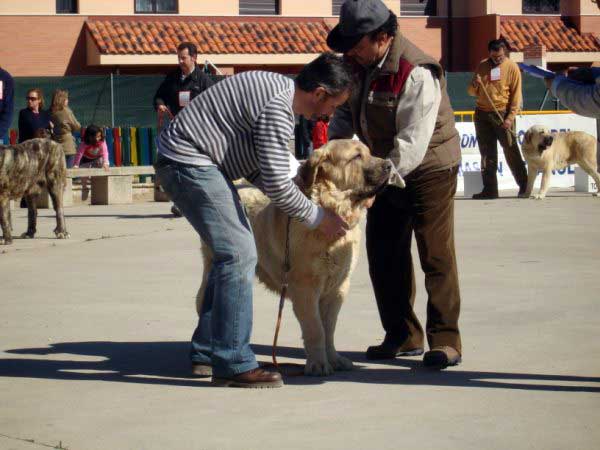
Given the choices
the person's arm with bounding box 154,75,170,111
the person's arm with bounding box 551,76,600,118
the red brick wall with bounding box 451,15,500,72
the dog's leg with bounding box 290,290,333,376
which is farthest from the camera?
the red brick wall with bounding box 451,15,500,72

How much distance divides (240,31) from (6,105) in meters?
19.4

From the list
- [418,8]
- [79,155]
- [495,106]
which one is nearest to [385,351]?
[495,106]

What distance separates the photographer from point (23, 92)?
22500mm

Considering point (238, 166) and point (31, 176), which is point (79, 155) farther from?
point (238, 166)

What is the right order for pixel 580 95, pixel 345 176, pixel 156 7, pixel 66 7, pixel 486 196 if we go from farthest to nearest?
pixel 156 7 < pixel 66 7 < pixel 486 196 < pixel 345 176 < pixel 580 95

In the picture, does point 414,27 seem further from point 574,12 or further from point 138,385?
point 138,385

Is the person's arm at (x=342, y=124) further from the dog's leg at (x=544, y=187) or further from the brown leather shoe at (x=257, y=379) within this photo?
the dog's leg at (x=544, y=187)

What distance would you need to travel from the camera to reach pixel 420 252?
6.54 metres

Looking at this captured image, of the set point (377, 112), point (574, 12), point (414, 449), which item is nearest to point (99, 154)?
point (377, 112)

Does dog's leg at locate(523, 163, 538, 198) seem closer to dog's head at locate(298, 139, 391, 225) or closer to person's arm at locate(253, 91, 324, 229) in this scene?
dog's head at locate(298, 139, 391, 225)

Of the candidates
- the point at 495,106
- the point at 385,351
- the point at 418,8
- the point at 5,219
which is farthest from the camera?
the point at 418,8

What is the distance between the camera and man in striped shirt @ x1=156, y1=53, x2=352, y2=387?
572 centimetres

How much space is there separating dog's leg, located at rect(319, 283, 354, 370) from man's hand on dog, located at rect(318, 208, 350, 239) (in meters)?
0.57

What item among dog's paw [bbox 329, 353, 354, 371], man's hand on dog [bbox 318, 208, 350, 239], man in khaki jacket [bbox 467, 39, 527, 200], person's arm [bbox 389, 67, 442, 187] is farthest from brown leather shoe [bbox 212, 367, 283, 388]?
man in khaki jacket [bbox 467, 39, 527, 200]
